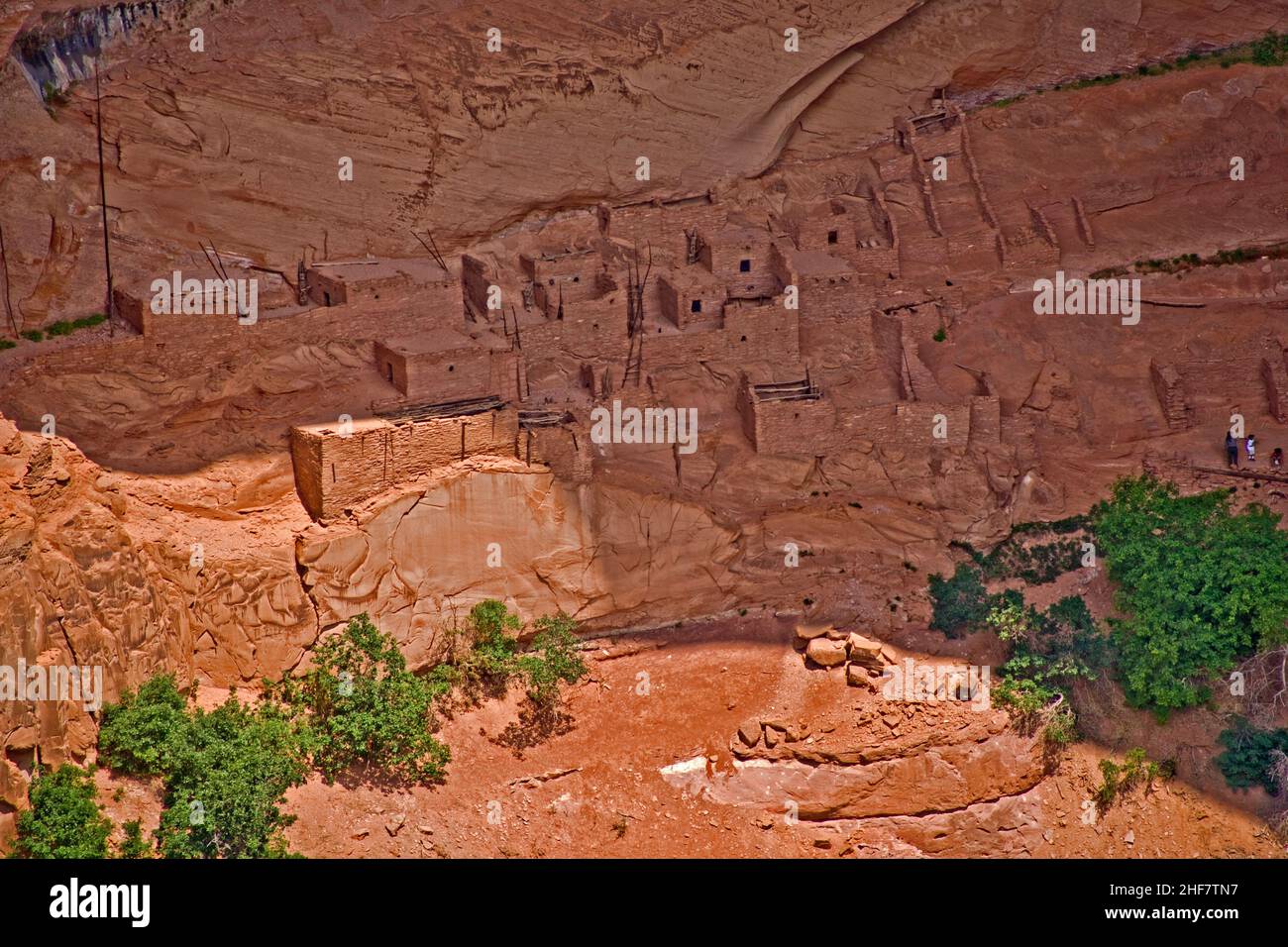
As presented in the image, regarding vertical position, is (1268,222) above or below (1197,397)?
above

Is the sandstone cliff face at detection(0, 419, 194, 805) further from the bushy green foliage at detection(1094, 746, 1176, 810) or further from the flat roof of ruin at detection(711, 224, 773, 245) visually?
the bushy green foliage at detection(1094, 746, 1176, 810)

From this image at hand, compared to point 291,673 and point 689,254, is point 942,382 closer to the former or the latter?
point 689,254

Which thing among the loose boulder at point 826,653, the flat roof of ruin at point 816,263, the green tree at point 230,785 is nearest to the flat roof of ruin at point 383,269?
the flat roof of ruin at point 816,263

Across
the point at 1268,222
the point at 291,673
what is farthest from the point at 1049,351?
the point at 291,673

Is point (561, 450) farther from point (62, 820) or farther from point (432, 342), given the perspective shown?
point (62, 820)

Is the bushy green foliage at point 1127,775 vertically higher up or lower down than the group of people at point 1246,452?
lower down

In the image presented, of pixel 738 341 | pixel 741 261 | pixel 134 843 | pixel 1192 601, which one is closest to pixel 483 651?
A: pixel 738 341

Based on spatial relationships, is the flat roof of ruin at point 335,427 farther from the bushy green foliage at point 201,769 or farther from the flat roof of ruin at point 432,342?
the bushy green foliage at point 201,769
